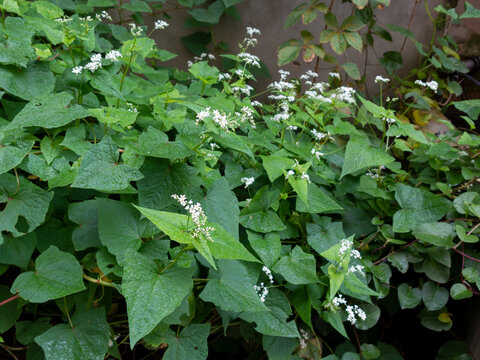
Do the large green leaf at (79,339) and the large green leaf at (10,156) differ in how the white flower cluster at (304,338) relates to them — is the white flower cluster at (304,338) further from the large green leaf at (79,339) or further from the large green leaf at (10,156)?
the large green leaf at (10,156)

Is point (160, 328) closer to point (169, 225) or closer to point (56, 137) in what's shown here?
point (169, 225)

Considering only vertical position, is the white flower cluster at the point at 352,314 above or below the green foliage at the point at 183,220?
below

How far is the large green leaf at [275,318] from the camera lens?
1201mm

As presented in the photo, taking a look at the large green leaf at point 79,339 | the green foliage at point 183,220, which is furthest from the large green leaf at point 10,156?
the large green leaf at point 79,339

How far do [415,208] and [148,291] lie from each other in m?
1.13

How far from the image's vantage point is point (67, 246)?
115 cm

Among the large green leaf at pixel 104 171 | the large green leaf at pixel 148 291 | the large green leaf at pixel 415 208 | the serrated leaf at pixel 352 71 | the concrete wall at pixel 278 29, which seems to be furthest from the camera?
the concrete wall at pixel 278 29

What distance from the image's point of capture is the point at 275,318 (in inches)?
48.8

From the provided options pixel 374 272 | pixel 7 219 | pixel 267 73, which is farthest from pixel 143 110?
pixel 267 73

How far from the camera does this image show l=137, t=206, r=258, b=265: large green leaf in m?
0.83

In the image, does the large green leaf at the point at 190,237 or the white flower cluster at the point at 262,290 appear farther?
the white flower cluster at the point at 262,290

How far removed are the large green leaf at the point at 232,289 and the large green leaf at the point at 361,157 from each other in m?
0.54

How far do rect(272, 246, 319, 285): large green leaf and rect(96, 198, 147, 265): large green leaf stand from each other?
447mm

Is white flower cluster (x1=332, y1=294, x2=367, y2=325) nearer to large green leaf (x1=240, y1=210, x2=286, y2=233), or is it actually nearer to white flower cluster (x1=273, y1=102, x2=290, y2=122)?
large green leaf (x1=240, y1=210, x2=286, y2=233)
